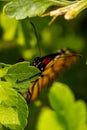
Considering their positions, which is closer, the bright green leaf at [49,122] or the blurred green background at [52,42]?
the bright green leaf at [49,122]

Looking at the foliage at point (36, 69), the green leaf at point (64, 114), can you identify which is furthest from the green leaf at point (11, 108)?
the green leaf at point (64, 114)

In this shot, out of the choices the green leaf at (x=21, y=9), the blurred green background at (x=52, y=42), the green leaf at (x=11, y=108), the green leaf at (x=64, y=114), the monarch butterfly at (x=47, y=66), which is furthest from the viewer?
the blurred green background at (x=52, y=42)

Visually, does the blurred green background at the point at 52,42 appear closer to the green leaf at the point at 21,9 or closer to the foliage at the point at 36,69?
the foliage at the point at 36,69

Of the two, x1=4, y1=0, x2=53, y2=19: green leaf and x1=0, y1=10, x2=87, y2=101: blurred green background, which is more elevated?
x1=4, y1=0, x2=53, y2=19: green leaf

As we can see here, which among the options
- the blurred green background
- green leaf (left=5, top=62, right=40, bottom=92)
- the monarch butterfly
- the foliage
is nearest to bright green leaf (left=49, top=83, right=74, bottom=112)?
the foliage

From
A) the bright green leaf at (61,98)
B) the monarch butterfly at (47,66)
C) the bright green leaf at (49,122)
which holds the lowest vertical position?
the bright green leaf at (49,122)

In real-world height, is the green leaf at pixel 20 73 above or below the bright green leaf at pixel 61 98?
above

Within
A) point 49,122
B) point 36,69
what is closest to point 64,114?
point 49,122

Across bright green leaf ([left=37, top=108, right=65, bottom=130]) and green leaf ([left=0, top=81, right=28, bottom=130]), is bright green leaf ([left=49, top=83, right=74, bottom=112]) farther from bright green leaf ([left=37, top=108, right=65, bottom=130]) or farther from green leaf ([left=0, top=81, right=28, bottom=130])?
green leaf ([left=0, top=81, right=28, bottom=130])
